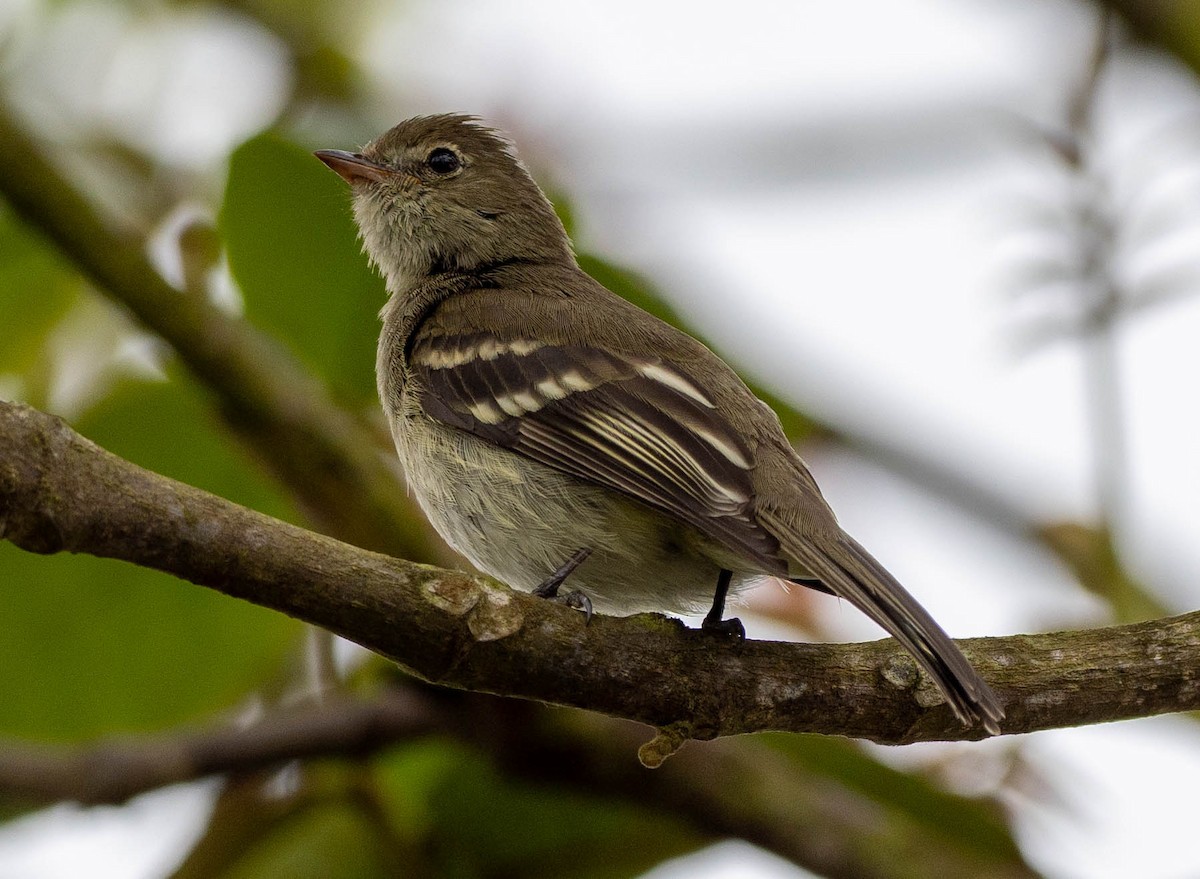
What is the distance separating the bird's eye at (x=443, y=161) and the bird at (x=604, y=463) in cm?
64

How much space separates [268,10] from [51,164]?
1298mm

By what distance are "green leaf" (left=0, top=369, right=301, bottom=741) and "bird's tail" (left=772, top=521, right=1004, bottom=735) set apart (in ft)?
5.80

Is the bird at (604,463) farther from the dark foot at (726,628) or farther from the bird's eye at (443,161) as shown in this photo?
the bird's eye at (443,161)

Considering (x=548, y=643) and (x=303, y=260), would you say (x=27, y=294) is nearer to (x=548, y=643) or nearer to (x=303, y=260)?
(x=303, y=260)

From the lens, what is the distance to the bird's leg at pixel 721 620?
3.24 m

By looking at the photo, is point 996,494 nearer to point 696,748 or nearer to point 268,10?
point 696,748

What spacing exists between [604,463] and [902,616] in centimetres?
96

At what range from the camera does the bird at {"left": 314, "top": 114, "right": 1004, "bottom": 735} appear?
3.43 m

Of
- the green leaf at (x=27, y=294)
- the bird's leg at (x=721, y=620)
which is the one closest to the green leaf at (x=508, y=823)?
the bird's leg at (x=721, y=620)

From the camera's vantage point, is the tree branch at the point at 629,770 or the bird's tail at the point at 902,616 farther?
the tree branch at the point at 629,770

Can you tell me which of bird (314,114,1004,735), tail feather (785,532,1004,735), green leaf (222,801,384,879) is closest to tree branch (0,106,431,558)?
bird (314,114,1004,735)

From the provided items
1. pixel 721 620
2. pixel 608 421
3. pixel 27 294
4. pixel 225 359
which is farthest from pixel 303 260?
pixel 721 620

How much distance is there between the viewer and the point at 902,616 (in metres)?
3.07

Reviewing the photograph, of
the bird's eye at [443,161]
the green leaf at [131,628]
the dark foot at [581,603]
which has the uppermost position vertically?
the bird's eye at [443,161]
